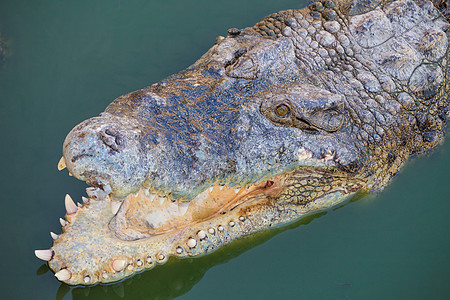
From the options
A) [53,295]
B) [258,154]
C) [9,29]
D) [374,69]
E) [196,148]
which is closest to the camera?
[196,148]

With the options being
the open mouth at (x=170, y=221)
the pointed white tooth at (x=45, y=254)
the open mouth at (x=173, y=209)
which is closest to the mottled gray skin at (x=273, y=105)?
the open mouth at (x=170, y=221)

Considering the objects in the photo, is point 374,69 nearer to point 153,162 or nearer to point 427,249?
point 427,249

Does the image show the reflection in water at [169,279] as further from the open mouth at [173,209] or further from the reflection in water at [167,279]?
the open mouth at [173,209]

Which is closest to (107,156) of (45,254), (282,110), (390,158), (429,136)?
(45,254)

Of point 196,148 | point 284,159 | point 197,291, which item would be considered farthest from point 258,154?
point 197,291

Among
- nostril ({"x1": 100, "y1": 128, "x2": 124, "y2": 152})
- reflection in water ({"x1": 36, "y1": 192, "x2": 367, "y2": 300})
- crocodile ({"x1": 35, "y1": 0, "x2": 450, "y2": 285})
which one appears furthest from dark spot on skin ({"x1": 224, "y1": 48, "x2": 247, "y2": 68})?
reflection in water ({"x1": 36, "y1": 192, "x2": 367, "y2": 300})

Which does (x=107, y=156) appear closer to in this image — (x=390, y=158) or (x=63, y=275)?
(x=63, y=275)

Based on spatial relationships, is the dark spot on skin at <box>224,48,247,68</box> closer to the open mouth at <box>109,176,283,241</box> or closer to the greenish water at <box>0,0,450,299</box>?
the open mouth at <box>109,176,283,241</box>
